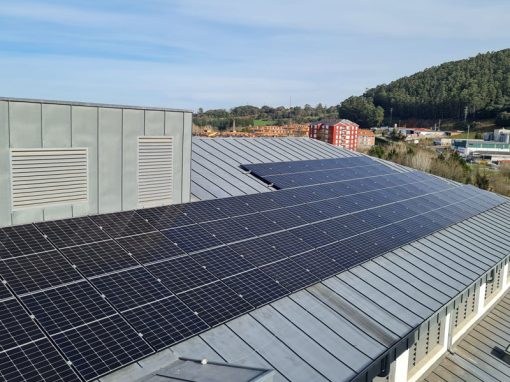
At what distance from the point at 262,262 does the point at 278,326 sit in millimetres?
3492

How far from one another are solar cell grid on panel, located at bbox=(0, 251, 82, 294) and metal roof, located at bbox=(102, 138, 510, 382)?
3.86m

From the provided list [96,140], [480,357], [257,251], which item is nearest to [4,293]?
[96,140]

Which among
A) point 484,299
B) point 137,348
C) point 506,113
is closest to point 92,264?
point 137,348

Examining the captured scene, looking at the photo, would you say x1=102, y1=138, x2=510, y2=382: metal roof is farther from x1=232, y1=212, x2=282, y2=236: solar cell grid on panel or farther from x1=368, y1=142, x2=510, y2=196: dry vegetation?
x1=368, y1=142, x2=510, y2=196: dry vegetation

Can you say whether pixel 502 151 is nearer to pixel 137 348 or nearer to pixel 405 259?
pixel 405 259

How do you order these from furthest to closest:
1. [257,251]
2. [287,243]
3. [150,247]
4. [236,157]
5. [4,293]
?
[236,157] → [287,243] → [257,251] → [150,247] → [4,293]

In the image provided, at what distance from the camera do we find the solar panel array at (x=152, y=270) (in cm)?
952

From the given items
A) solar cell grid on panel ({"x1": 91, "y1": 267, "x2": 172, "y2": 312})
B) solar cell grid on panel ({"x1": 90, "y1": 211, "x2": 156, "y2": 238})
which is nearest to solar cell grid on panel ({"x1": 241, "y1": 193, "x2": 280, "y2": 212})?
solar cell grid on panel ({"x1": 90, "y1": 211, "x2": 156, "y2": 238})

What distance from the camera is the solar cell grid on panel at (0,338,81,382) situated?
27.3 feet

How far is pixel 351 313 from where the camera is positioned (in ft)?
46.4

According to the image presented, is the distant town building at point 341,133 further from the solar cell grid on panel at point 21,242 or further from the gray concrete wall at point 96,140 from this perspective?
the solar cell grid on panel at point 21,242

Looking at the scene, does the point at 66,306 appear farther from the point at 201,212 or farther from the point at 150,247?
the point at 201,212

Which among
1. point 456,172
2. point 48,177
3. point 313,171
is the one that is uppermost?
point 48,177

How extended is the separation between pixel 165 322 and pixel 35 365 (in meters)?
3.22
